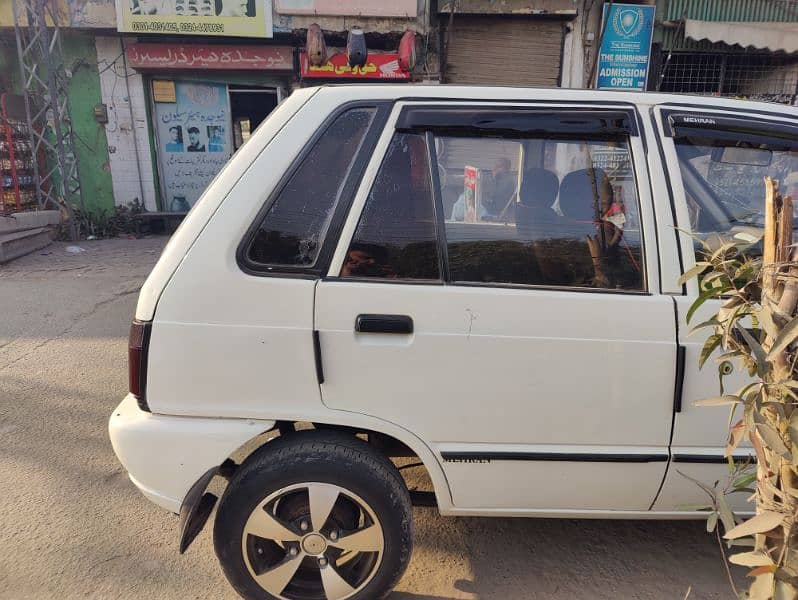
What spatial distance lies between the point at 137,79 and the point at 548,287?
1041cm

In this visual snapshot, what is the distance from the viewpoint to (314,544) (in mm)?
1947

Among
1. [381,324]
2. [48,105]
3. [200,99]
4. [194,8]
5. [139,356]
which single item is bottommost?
[139,356]

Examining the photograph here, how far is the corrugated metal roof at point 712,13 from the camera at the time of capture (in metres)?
9.06

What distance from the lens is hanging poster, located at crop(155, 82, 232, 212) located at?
10.2m

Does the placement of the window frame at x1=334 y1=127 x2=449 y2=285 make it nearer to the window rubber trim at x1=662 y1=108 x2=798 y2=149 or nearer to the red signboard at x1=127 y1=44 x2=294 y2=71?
the window rubber trim at x1=662 y1=108 x2=798 y2=149

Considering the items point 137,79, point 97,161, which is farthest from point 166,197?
point 137,79

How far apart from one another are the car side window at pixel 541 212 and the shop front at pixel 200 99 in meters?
8.77

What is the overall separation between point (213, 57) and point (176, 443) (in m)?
9.47

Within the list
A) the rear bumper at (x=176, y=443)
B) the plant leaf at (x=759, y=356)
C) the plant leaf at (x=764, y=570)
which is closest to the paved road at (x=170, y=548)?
the rear bumper at (x=176, y=443)

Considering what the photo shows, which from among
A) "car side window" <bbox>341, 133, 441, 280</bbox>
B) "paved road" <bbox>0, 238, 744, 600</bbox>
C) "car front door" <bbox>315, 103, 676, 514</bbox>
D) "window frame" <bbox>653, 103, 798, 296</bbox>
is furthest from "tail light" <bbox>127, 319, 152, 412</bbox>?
"window frame" <bbox>653, 103, 798, 296</bbox>

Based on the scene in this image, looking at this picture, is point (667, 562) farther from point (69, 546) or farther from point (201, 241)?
point (69, 546)

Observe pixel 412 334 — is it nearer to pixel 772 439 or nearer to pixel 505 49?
pixel 772 439

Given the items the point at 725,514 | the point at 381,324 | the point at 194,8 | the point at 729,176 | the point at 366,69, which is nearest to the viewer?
the point at 725,514

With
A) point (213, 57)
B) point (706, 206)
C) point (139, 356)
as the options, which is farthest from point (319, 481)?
point (213, 57)
